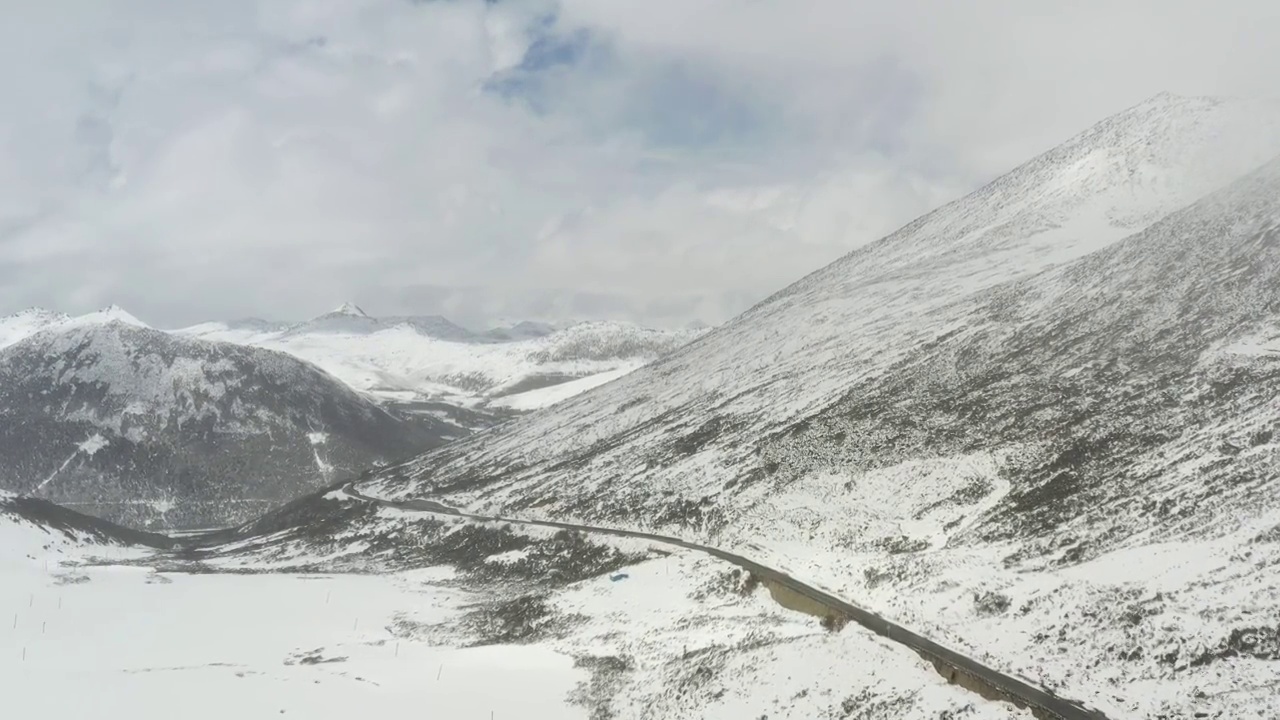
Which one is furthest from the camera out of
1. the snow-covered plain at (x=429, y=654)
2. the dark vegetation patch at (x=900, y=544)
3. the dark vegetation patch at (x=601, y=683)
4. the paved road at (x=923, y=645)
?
the dark vegetation patch at (x=900, y=544)

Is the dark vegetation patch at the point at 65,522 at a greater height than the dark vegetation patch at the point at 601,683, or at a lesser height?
greater

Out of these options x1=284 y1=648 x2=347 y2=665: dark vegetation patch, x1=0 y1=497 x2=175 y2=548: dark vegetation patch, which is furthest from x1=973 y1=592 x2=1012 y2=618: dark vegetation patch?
x1=0 y1=497 x2=175 y2=548: dark vegetation patch

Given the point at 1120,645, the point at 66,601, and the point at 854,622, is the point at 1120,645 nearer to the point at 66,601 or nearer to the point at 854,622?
the point at 854,622

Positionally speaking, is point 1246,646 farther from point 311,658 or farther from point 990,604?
point 311,658

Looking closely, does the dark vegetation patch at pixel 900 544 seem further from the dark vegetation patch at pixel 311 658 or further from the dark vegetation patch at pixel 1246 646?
the dark vegetation patch at pixel 311 658

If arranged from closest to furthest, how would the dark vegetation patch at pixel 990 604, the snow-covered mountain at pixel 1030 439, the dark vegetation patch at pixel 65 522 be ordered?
the snow-covered mountain at pixel 1030 439
the dark vegetation patch at pixel 990 604
the dark vegetation patch at pixel 65 522

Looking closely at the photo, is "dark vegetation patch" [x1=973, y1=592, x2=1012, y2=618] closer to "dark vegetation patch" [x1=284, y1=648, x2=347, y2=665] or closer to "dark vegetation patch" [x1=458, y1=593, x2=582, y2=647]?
"dark vegetation patch" [x1=458, y1=593, x2=582, y2=647]

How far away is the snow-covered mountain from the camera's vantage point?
107ft

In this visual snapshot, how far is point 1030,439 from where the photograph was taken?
2176 inches

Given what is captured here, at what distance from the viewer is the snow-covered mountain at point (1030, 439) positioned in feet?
107

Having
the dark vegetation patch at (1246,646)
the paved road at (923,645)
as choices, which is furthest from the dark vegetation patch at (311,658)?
the dark vegetation patch at (1246,646)

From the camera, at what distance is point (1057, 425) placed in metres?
55.7

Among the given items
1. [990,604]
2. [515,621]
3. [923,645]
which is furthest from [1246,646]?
[515,621]

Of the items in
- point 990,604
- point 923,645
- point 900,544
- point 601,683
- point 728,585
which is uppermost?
point 900,544
